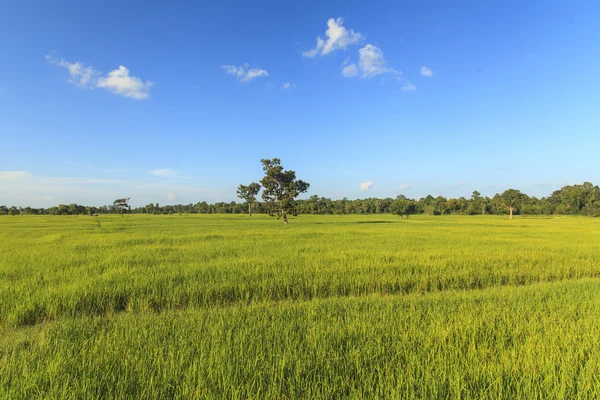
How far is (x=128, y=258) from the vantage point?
9.48 metres

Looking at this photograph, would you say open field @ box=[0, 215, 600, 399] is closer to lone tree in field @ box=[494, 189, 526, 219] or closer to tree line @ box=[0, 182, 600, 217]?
tree line @ box=[0, 182, 600, 217]

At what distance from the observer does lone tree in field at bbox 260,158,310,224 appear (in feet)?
109

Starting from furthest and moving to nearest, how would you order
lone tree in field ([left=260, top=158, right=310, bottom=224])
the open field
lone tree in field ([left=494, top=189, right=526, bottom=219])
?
lone tree in field ([left=494, top=189, right=526, bottom=219]) → lone tree in field ([left=260, top=158, right=310, bottom=224]) → the open field

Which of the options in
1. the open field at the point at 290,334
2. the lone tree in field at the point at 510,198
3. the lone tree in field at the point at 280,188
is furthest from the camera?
the lone tree in field at the point at 510,198

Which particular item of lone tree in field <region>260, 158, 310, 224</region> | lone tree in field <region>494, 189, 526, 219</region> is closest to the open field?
lone tree in field <region>260, 158, 310, 224</region>

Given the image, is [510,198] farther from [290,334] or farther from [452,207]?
[290,334]

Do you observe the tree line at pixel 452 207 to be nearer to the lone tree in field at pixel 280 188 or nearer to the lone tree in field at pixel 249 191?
the lone tree in field at pixel 249 191

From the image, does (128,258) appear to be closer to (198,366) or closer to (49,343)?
(49,343)

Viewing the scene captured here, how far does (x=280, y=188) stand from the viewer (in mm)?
34156

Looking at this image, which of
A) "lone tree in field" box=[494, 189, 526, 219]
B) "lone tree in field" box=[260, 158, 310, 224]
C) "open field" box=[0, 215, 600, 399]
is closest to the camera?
"open field" box=[0, 215, 600, 399]

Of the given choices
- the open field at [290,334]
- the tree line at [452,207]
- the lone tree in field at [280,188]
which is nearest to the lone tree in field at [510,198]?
the tree line at [452,207]

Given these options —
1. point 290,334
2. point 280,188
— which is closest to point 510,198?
point 280,188

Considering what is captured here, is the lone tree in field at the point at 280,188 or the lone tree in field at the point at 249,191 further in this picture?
the lone tree in field at the point at 249,191

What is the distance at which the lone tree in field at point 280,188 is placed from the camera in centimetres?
3325
